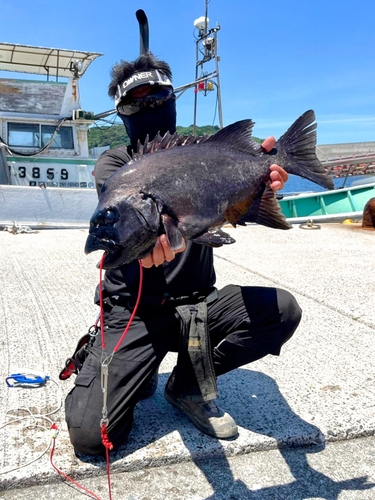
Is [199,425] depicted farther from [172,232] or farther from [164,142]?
[164,142]

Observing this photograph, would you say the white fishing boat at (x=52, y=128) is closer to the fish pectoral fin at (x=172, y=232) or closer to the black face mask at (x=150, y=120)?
the black face mask at (x=150, y=120)

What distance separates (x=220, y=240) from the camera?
80.6 inches

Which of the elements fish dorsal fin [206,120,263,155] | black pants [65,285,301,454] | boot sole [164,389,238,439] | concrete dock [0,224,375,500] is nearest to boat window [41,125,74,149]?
concrete dock [0,224,375,500]

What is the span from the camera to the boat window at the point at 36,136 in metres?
12.0

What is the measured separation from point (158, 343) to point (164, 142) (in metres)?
1.09

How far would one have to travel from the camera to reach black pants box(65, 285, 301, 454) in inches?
95.2

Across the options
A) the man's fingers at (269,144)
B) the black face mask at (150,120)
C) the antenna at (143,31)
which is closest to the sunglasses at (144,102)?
the black face mask at (150,120)

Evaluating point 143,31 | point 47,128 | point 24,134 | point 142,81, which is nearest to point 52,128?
point 47,128

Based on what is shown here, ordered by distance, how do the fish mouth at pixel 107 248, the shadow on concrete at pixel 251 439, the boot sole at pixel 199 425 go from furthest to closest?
the boot sole at pixel 199 425 → the shadow on concrete at pixel 251 439 → the fish mouth at pixel 107 248

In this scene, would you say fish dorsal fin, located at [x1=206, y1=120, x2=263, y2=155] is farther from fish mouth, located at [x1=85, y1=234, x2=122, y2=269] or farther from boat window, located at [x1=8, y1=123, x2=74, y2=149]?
boat window, located at [x1=8, y1=123, x2=74, y2=149]

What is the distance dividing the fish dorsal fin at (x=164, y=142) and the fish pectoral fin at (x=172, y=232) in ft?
1.14

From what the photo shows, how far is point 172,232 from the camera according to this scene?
79.6 inches

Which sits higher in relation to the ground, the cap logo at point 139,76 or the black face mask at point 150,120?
the cap logo at point 139,76

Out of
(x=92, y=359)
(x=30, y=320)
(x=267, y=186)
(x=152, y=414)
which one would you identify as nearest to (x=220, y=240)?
(x=267, y=186)
